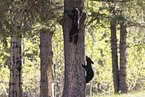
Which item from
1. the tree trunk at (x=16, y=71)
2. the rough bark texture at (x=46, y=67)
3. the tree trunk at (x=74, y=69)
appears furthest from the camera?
the rough bark texture at (x=46, y=67)

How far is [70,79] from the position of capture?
7.96m

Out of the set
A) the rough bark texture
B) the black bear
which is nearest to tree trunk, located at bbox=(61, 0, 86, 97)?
the black bear

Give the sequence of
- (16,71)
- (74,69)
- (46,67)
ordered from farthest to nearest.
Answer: (46,67), (16,71), (74,69)

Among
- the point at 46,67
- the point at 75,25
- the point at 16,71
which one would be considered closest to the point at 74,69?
the point at 75,25

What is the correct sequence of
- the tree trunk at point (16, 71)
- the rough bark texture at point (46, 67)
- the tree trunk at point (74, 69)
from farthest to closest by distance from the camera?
the rough bark texture at point (46, 67), the tree trunk at point (16, 71), the tree trunk at point (74, 69)

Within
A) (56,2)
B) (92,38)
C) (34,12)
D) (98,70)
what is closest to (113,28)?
(56,2)

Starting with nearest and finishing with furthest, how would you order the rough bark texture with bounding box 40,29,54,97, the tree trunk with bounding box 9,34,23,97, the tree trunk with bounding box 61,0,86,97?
the tree trunk with bounding box 61,0,86,97 < the tree trunk with bounding box 9,34,23,97 < the rough bark texture with bounding box 40,29,54,97

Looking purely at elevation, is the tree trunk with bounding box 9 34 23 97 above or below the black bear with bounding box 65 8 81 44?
below

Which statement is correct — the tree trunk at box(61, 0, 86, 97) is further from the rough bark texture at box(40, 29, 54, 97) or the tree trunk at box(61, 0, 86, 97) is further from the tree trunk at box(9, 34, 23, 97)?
the rough bark texture at box(40, 29, 54, 97)

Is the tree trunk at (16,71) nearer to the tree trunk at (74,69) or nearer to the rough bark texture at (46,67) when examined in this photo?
the rough bark texture at (46,67)

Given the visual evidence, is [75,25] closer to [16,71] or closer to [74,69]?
[74,69]

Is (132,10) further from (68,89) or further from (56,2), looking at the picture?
(68,89)

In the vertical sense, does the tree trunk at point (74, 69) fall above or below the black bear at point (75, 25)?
below

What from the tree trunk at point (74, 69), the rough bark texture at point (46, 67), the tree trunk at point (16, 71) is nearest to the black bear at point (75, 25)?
the tree trunk at point (74, 69)
